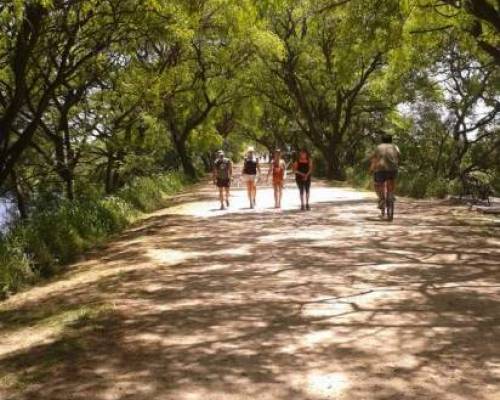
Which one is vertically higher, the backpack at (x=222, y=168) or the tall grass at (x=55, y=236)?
the backpack at (x=222, y=168)

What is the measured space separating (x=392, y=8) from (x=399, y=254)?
4.92m

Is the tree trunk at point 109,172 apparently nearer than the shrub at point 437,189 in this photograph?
No

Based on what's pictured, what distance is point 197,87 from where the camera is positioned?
106 feet

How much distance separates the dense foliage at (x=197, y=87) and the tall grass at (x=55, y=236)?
4 centimetres

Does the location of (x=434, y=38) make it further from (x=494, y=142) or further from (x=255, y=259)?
(x=494, y=142)

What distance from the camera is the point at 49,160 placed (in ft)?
69.8

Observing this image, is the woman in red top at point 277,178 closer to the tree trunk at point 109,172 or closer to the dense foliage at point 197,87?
the dense foliage at point 197,87

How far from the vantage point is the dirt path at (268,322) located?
4691 mm

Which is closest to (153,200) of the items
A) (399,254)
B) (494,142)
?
(399,254)

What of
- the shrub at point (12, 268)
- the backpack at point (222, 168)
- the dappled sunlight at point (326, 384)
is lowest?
the dappled sunlight at point (326, 384)

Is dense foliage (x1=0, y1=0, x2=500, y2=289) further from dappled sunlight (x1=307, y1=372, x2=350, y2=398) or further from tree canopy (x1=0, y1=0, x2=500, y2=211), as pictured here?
dappled sunlight (x1=307, y1=372, x2=350, y2=398)

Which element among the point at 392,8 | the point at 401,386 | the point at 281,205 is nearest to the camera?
the point at 401,386

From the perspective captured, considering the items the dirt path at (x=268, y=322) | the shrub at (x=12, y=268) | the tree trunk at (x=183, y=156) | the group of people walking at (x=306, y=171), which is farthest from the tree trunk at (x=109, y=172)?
the shrub at (x=12, y=268)

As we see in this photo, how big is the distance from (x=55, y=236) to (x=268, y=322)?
6234 mm
